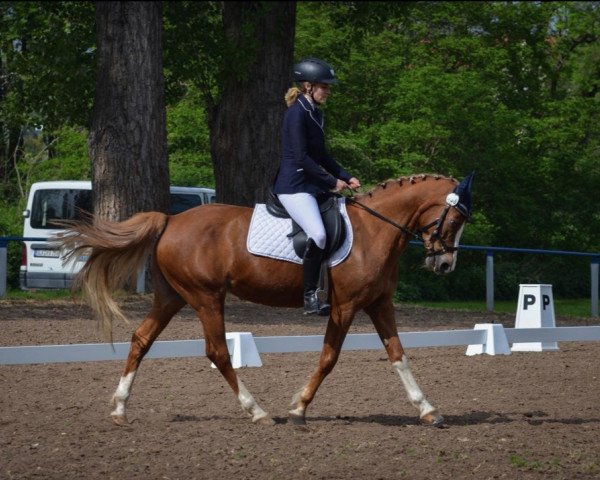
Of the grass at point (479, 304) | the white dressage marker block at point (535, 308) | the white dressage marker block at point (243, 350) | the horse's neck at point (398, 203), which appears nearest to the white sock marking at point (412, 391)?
the horse's neck at point (398, 203)

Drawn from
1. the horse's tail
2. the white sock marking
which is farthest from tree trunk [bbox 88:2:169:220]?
the white sock marking

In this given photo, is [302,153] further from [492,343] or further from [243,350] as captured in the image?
[492,343]

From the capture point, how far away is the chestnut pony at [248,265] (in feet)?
26.0

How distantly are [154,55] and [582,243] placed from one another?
17.4 metres

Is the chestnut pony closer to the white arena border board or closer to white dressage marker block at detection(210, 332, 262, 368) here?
the white arena border board

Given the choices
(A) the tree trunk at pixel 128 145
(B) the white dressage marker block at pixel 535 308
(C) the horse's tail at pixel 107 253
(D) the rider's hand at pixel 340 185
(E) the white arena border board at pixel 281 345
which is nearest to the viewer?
(D) the rider's hand at pixel 340 185

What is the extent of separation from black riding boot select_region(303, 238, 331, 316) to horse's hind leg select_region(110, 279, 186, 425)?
3.36ft

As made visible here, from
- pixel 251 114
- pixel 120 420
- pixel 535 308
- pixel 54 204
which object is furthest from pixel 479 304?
pixel 120 420

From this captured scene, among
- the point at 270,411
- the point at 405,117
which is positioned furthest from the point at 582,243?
the point at 270,411

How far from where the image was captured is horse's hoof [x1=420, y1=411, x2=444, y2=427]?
7887 mm

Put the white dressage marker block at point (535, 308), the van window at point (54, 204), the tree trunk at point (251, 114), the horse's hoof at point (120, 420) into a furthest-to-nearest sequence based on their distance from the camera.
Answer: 1. the van window at point (54, 204)
2. the tree trunk at point (251, 114)
3. the white dressage marker block at point (535, 308)
4. the horse's hoof at point (120, 420)

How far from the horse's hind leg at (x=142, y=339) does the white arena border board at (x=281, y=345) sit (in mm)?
700

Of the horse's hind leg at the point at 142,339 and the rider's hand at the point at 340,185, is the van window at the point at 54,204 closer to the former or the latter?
the horse's hind leg at the point at 142,339

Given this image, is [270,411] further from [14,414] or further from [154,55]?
[154,55]
